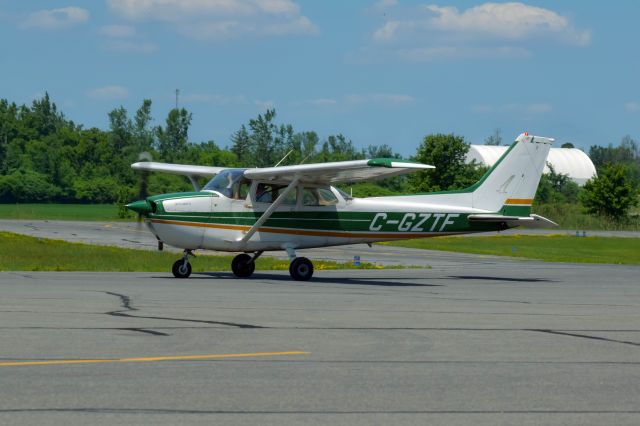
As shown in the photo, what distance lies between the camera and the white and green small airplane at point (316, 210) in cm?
2342

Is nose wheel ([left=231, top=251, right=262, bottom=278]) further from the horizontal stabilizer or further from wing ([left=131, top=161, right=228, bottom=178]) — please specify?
the horizontal stabilizer

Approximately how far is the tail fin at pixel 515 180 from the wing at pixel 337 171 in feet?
10.2

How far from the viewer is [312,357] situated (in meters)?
10.1

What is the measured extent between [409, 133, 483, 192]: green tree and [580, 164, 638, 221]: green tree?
9361 millimetres

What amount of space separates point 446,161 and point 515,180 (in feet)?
184

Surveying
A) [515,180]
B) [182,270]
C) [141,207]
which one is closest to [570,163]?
[515,180]

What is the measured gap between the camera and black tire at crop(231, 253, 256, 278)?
24.8 meters

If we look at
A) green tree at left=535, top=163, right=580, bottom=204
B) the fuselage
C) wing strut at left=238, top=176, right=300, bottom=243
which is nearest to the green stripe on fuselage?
the fuselage

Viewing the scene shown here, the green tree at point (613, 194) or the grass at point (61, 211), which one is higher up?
the green tree at point (613, 194)

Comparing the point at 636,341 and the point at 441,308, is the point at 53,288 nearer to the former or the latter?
the point at 441,308

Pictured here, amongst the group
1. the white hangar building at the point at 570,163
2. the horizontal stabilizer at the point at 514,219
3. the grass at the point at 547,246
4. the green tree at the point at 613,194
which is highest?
the white hangar building at the point at 570,163

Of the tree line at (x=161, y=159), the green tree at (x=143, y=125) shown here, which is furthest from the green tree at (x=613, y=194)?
the green tree at (x=143, y=125)

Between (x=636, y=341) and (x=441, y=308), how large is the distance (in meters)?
4.46

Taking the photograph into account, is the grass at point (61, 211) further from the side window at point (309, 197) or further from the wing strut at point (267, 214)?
the wing strut at point (267, 214)
